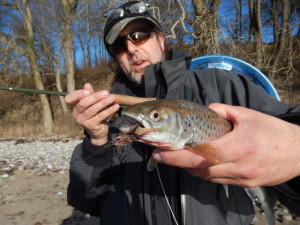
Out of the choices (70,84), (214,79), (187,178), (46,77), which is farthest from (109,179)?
(46,77)

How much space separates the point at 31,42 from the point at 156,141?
1939 cm

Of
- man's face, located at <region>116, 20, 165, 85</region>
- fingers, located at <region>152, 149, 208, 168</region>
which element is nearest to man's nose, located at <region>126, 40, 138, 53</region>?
man's face, located at <region>116, 20, 165, 85</region>

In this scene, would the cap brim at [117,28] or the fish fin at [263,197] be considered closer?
the fish fin at [263,197]

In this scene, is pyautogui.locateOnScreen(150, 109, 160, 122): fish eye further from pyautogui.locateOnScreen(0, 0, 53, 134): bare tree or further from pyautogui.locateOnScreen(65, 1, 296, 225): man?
pyautogui.locateOnScreen(0, 0, 53, 134): bare tree

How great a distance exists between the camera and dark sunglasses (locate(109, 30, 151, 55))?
309 cm

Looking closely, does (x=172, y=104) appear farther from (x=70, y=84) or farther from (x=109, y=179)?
(x=70, y=84)

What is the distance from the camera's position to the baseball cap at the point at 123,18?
9.93 ft

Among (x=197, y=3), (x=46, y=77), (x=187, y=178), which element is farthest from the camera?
(x=46, y=77)

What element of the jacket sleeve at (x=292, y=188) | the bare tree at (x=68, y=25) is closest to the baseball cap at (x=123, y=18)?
the jacket sleeve at (x=292, y=188)

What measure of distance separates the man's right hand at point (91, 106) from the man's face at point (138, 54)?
1.24 metres

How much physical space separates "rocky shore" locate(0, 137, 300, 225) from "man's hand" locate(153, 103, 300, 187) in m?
2.79

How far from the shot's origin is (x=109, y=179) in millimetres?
2553

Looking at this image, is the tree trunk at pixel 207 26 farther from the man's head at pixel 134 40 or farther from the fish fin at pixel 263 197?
the fish fin at pixel 263 197

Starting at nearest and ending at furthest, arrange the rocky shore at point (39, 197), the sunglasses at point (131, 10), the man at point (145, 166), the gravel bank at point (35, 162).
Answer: the man at point (145, 166)
the sunglasses at point (131, 10)
the rocky shore at point (39, 197)
the gravel bank at point (35, 162)
